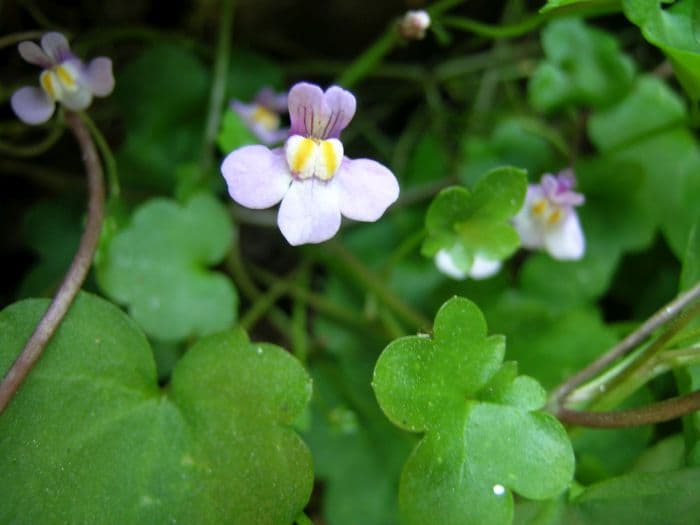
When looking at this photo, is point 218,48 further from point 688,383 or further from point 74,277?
point 688,383

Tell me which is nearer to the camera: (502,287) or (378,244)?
(502,287)

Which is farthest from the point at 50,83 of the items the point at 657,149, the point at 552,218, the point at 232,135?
the point at 657,149

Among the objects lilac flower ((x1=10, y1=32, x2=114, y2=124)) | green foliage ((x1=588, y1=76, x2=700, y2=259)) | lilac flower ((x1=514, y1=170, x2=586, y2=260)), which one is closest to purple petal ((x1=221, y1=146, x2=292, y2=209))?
lilac flower ((x1=10, y1=32, x2=114, y2=124))

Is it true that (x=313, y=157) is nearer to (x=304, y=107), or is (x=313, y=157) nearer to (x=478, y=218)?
(x=304, y=107)

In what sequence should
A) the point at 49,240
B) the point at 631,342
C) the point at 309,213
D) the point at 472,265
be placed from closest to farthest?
the point at 309,213
the point at 631,342
the point at 472,265
the point at 49,240

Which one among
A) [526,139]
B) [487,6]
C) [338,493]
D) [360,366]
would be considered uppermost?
[487,6]

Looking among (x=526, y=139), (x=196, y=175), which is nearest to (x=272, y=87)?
(x=196, y=175)
